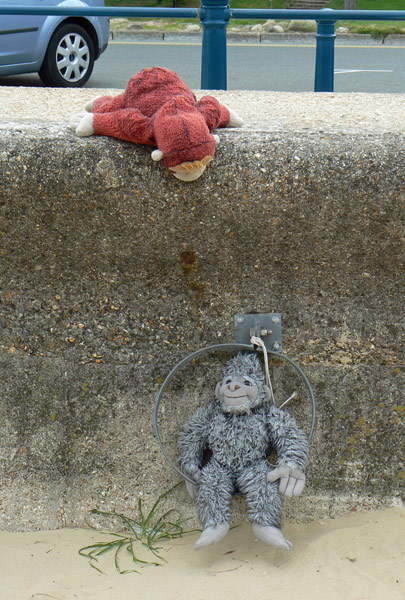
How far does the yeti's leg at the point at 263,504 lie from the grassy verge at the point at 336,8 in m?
15.1

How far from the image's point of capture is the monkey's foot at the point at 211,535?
2.04 metres

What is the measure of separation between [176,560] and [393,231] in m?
1.29

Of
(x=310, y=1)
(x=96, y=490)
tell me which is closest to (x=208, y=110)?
(x=96, y=490)

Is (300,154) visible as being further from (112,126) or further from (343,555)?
(343,555)

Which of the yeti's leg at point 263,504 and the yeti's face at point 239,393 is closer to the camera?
the yeti's leg at point 263,504

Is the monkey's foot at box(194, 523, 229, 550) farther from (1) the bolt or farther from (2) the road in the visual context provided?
(2) the road

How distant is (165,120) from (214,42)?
5.56 ft

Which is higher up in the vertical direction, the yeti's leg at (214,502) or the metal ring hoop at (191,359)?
the metal ring hoop at (191,359)

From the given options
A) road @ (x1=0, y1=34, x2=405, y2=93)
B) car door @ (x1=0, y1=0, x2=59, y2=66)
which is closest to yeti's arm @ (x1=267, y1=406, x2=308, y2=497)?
car door @ (x1=0, y1=0, x2=59, y2=66)

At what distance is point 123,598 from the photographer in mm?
2053

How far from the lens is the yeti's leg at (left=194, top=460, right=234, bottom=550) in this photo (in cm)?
205

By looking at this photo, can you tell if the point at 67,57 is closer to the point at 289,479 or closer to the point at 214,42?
the point at 214,42

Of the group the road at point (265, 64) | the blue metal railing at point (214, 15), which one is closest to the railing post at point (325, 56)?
the blue metal railing at point (214, 15)

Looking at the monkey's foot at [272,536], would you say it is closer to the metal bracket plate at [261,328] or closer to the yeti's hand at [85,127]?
the metal bracket plate at [261,328]
